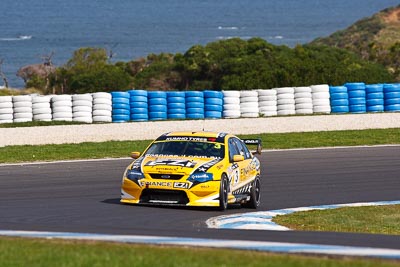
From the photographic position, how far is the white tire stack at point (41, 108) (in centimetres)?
3866

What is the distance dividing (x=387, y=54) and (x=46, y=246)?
6001cm

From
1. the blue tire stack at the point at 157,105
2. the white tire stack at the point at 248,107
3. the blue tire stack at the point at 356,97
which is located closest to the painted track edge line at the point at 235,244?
the blue tire stack at the point at 157,105

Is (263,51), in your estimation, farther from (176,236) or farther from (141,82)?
(176,236)

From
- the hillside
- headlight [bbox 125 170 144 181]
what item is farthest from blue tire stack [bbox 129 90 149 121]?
the hillside

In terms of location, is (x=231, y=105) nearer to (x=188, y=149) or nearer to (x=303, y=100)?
(x=303, y=100)

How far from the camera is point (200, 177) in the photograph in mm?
18406

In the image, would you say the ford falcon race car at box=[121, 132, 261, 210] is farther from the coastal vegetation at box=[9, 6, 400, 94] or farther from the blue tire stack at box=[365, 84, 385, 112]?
the coastal vegetation at box=[9, 6, 400, 94]

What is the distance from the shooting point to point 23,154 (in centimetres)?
2972

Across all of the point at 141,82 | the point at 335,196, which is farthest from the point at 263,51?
the point at 335,196

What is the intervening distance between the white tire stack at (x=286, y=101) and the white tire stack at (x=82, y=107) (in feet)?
23.2

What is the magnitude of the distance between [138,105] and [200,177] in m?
21.3

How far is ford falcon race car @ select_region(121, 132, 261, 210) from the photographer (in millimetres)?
18375

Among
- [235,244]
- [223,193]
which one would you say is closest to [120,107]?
[223,193]

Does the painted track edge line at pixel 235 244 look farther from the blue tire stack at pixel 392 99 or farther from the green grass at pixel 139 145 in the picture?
the blue tire stack at pixel 392 99
